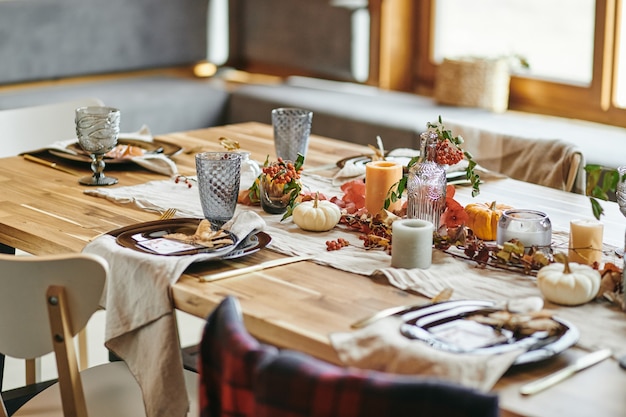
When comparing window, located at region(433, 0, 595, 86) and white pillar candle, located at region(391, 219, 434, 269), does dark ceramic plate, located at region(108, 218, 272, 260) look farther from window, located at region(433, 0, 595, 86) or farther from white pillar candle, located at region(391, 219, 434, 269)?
window, located at region(433, 0, 595, 86)

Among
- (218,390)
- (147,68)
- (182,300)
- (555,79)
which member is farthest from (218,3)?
(218,390)

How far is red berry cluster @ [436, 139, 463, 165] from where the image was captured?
6.13ft

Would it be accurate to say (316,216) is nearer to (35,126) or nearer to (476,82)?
(35,126)

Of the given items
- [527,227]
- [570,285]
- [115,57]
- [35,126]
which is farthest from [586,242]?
[115,57]

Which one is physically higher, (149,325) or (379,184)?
(379,184)

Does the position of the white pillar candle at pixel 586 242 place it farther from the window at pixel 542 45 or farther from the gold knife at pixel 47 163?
the window at pixel 542 45

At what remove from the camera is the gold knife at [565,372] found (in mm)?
1215

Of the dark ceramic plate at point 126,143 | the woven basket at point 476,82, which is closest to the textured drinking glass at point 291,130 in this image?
the dark ceramic plate at point 126,143

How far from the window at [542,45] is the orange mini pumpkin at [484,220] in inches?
81.3

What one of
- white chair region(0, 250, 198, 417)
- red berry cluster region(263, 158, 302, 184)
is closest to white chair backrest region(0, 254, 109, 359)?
white chair region(0, 250, 198, 417)

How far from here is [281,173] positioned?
79.2 inches

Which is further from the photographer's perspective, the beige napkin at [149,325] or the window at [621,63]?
the window at [621,63]

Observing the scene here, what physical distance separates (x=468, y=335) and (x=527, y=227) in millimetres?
440

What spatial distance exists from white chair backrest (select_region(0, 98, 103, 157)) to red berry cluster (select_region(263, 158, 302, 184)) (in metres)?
1.23
